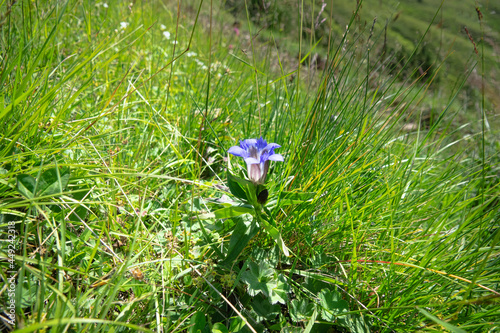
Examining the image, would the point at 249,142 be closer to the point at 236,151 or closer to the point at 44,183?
the point at 236,151

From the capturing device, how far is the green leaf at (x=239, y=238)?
43.2 inches

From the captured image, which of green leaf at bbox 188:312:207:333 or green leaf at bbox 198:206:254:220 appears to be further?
green leaf at bbox 198:206:254:220

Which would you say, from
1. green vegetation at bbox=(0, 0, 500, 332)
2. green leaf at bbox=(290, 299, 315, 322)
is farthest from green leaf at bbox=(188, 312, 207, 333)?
green leaf at bbox=(290, 299, 315, 322)

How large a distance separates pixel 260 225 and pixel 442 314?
2.59 feet

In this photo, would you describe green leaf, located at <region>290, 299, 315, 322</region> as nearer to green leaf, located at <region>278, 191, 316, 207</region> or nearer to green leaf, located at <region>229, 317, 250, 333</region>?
green leaf, located at <region>229, 317, 250, 333</region>

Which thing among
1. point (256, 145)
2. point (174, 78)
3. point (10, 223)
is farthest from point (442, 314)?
point (174, 78)

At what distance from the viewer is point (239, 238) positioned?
1110 millimetres

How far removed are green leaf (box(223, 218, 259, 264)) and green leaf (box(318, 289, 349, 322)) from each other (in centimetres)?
34

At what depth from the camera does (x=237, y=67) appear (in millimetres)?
3174

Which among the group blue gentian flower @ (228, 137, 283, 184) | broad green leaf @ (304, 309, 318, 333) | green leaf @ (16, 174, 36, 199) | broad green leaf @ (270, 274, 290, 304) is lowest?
broad green leaf @ (304, 309, 318, 333)

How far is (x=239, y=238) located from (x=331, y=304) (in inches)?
16.5

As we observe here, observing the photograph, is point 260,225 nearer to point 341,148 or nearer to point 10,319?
point 341,148

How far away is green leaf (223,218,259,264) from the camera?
110 centimetres

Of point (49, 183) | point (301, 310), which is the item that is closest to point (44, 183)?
point (49, 183)
